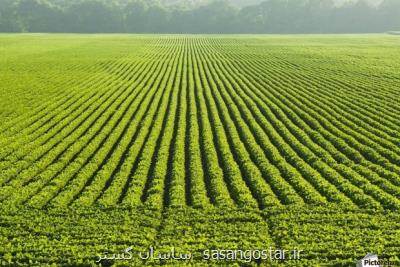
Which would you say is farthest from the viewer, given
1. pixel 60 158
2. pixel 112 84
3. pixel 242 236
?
pixel 112 84

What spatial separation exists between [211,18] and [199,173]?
173 m

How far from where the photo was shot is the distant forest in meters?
176

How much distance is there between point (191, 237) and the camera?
14859 mm

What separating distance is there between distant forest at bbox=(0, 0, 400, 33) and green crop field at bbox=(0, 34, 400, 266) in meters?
144

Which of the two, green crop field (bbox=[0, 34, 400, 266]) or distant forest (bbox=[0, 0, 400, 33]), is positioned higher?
distant forest (bbox=[0, 0, 400, 33])

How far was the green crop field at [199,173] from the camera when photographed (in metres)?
14.4

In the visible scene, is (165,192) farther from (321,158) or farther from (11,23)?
(11,23)

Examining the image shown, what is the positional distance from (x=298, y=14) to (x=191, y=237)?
7137 inches

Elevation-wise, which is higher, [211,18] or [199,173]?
[211,18]

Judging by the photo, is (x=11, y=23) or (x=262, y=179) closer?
(x=262, y=179)

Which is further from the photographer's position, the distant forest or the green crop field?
the distant forest

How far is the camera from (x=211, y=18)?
18550cm

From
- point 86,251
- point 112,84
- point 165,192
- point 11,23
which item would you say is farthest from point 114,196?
point 11,23

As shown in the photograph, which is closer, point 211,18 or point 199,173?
point 199,173
